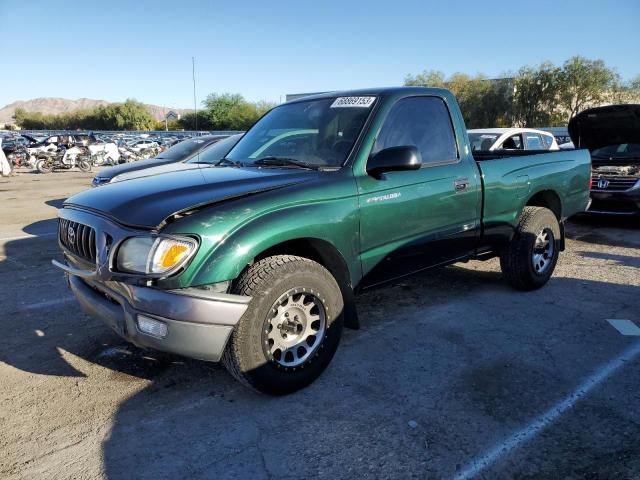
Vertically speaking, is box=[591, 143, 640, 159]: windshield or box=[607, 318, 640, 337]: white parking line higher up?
box=[591, 143, 640, 159]: windshield

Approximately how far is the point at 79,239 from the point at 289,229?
4.32ft

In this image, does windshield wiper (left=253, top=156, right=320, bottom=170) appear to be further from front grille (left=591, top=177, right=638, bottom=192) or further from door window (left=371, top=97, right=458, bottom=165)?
front grille (left=591, top=177, right=638, bottom=192)

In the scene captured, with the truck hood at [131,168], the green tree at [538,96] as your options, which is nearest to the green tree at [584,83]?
the green tree at [538,96]

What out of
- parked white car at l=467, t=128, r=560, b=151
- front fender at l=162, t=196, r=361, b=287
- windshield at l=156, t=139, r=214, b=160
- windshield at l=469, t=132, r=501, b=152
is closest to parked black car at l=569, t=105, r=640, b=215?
parked white car at l=467, t=128, r=560, b=151

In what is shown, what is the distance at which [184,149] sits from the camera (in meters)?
9.95

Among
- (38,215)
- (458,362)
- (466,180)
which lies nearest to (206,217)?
(458,362)

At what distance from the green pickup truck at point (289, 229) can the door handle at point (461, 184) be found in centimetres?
3

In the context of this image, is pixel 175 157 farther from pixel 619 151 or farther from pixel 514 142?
pixel 619 151

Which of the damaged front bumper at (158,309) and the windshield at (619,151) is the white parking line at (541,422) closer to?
the damaged front bumper at (158,309)

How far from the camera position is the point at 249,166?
3781mm

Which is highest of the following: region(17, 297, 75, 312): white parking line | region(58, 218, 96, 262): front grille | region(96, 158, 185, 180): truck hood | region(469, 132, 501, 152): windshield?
region(469, 132, 501, 152): windshield

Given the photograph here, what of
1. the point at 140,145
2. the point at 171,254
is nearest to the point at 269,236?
the point at 171,254

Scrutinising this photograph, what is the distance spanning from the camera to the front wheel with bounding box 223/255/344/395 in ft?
9.09

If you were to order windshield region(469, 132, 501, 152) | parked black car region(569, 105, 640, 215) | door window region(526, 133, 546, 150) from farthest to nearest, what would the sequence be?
door window region(526, 133, 546, 150) < windshield region(469, 132, 501, 152) < parked black car region(569, 105, 640, 215)
